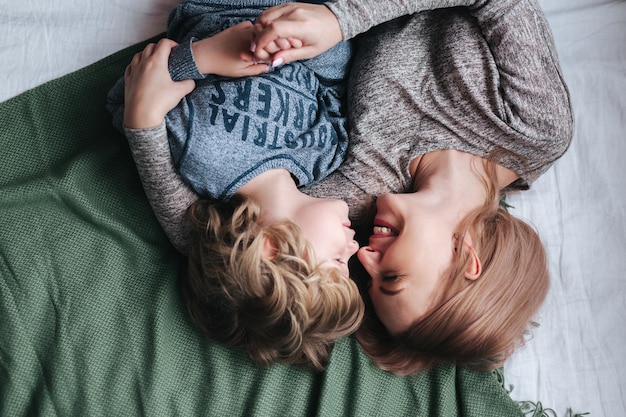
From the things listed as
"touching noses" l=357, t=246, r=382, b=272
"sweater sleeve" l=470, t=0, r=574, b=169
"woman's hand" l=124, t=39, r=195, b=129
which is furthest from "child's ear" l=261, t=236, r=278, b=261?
"sweater sleeve" l=470, t=0, r=574, b=169

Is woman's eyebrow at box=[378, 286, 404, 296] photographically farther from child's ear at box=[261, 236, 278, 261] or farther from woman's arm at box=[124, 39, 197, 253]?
woman's arm at box=[124, 39, 197, 253]

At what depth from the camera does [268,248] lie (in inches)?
41.9

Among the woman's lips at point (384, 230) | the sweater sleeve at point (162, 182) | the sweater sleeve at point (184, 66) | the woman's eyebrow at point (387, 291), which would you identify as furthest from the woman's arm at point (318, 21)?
the woman's eyebrow at point (387, 291)

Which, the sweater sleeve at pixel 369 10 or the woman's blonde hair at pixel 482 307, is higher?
the sweater sleeve at pixel 369 10

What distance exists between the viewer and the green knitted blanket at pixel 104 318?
3.66ft

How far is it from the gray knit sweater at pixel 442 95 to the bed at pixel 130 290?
0.46ft

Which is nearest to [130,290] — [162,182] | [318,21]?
[162,182]

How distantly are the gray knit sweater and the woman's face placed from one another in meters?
0.10

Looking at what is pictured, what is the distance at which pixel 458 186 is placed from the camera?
1.20 m

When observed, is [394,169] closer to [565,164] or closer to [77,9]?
[565,164]

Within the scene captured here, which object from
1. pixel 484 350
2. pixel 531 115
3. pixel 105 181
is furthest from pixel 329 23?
pixel 484 350

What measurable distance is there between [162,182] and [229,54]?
0.84ft

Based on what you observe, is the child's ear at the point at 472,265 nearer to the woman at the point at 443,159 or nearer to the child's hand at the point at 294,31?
the woman at the point at 443,159

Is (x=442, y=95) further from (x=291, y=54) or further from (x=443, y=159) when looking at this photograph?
(x=291, y=54)
